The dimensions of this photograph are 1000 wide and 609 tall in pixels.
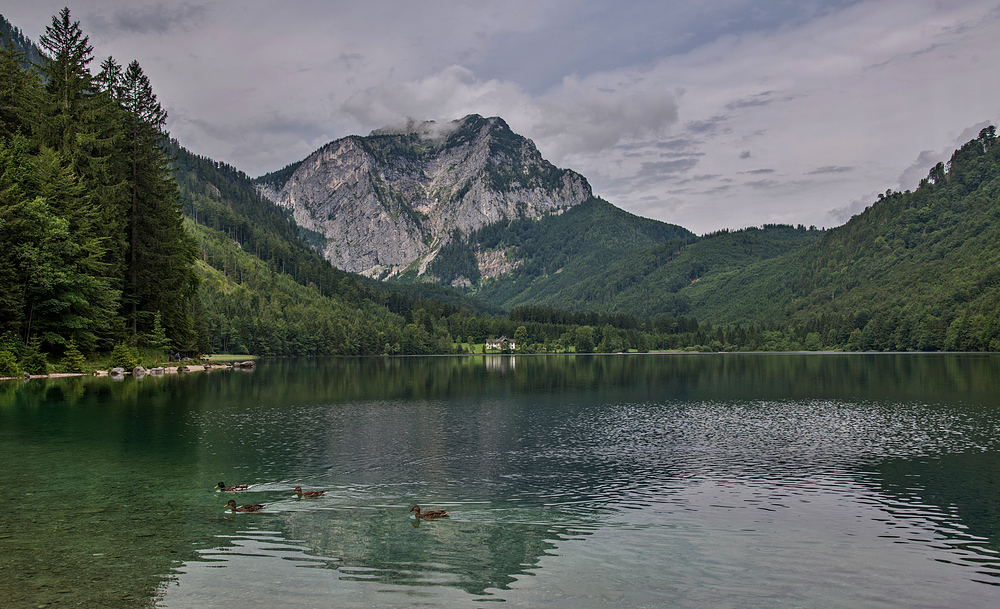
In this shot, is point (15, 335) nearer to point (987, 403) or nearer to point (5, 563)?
point (5, 563)

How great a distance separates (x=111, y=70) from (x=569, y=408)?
271 ft

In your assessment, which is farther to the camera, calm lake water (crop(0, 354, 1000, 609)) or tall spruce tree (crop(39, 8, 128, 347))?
tall spruce tree (crop(39, 8, 128, 347))

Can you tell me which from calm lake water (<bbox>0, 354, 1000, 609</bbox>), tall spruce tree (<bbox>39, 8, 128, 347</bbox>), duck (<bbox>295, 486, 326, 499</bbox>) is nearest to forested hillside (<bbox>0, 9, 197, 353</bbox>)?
tall spruce tree (<bbox>39, 8, 128, 347</bbox>)

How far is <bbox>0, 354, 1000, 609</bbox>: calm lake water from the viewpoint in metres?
15.9

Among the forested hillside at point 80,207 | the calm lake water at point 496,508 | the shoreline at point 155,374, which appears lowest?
the calm lake water at point 496,508

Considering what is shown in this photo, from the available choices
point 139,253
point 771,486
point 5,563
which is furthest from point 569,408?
point 139,253

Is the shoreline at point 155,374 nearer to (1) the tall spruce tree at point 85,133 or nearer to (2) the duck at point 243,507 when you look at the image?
(1) the tall spruce tree at point 85,133

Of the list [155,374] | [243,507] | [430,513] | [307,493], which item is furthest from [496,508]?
[155,374]

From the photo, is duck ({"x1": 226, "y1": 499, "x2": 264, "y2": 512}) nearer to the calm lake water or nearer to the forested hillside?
the calm lake water

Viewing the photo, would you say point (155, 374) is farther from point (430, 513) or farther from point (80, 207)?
point (430, 513)

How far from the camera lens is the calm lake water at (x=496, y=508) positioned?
15.9m

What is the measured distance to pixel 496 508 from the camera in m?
24.4

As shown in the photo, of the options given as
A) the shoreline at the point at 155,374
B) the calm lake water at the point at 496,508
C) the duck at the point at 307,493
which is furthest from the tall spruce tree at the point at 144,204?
the duck at the point at 307,493

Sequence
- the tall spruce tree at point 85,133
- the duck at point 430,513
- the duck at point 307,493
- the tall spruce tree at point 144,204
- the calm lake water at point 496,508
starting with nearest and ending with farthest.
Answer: the calm lake water at point 496,508 → the duck at point 430,513 → the duck at point 307,493 → the tall spruce tree at point 85,133 → the tall spruce tree at point 144,204
